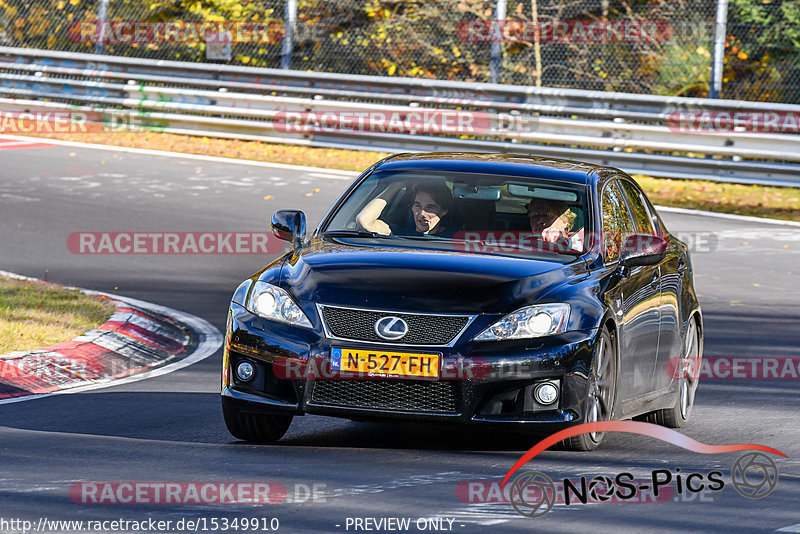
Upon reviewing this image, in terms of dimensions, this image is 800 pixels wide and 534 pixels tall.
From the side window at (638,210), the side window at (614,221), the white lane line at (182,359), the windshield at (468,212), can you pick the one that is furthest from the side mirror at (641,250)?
the white lane line at (182,359)

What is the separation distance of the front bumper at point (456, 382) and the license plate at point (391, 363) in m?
0.03

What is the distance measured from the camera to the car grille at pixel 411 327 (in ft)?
22.7

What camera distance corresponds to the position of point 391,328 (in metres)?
6.95

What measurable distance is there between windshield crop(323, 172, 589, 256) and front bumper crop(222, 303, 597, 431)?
1.11m

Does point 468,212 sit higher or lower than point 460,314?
higher

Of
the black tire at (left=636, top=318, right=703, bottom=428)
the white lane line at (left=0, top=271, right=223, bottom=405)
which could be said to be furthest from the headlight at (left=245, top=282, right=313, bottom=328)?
the black tire at (left=636, top=318, right=703, bottom=428)

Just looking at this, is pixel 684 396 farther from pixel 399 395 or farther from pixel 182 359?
pixel 182 359

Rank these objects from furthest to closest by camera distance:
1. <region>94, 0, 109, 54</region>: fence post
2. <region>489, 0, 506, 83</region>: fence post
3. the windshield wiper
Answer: <region>94, 0, 109, 54</region>: fence post < <region>489, 0, 506, 83</region>: fence post < the windshield wiper

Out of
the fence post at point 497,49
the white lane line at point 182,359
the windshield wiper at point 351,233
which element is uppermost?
the fence post at point 497,49

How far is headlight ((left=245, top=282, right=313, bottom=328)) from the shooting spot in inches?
281

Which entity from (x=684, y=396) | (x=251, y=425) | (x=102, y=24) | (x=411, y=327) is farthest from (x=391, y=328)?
(x=102, y=24)

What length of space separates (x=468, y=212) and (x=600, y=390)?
151cm

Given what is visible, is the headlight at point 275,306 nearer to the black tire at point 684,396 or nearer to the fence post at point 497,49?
the black tire at point 684,396

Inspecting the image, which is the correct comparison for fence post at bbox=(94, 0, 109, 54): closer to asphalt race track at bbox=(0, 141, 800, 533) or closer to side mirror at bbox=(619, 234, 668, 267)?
asphalt race track at bbox=(0, 141, 800, 533)
